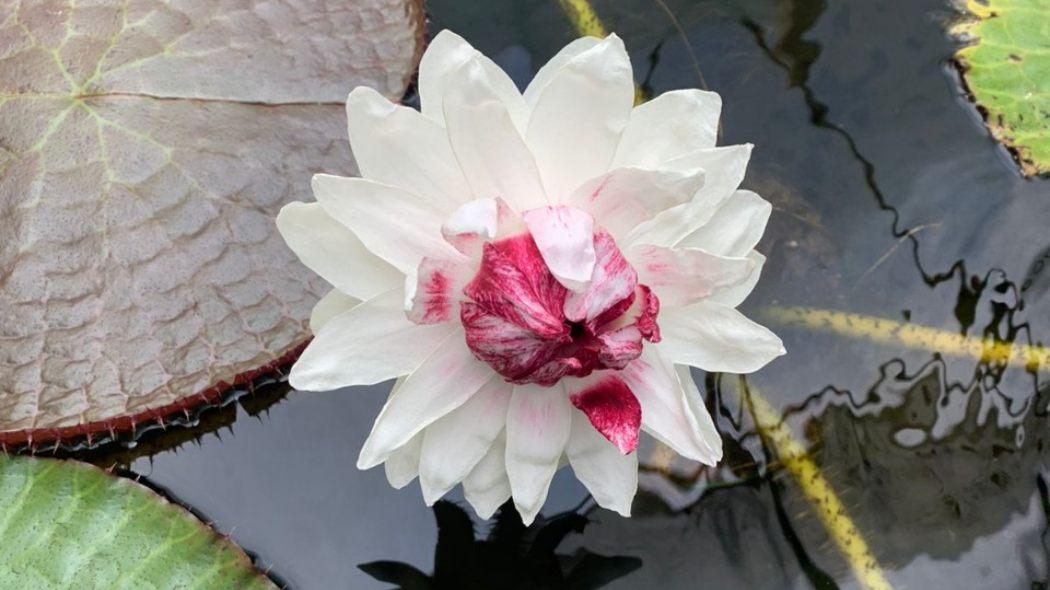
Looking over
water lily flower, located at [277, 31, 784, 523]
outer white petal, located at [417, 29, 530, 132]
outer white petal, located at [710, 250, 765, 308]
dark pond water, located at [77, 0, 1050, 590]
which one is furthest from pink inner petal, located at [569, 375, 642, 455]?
dark pond water, located at [77, 0, 1050, 590]

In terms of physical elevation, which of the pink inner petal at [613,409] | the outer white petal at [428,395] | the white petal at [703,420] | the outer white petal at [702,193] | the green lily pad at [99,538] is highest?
the outer white petal at [702,193]

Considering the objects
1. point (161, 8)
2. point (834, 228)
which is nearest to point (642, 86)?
point (834, 228)

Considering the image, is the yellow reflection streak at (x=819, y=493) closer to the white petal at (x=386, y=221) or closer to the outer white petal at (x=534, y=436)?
the outer white petal at (x=534, y=436)

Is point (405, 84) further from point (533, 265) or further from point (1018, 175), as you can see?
point (1018, 175)

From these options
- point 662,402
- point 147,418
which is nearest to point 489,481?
point 662,402

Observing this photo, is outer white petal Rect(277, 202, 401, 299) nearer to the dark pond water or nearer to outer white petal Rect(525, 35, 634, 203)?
outer white petal Rect(525, 35, 634, 203)

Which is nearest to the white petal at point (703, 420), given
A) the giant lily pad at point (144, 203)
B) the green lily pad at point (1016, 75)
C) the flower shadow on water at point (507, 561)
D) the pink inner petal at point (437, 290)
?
the pink inner petal at point (437, 290)
